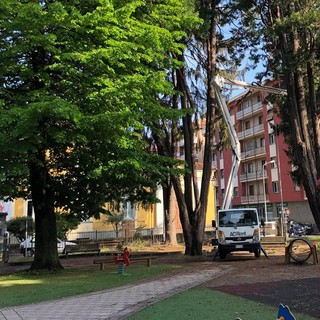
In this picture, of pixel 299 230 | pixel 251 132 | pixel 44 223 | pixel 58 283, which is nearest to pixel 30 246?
pixel 44 223

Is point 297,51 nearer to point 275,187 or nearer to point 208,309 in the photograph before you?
point 208,309

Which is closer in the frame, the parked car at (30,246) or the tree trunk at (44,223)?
the tree trunk at (44,223)

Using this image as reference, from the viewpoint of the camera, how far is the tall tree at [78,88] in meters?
13.3

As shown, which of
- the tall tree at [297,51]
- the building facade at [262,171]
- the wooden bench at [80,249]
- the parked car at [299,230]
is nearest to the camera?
the tall tree at [297,51]

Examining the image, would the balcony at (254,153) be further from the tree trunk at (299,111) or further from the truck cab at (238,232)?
the truck cab at (238,232)

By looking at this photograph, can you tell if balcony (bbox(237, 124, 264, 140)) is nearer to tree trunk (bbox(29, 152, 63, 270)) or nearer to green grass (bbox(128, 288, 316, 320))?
tree trunk (bbox(29, 152, 63, 270))

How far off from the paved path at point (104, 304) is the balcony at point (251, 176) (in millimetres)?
57004

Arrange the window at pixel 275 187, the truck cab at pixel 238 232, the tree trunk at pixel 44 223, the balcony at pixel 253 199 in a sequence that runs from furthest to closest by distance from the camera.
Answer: the balcony at pixel 253 199, the window at pixel 275 187, the truck cab at pixel 238 232, the tree trunk at pixel 44 223

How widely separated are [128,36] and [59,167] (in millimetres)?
5778

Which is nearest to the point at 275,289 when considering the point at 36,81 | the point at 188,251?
the point at 36,81

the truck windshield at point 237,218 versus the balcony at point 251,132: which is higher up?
the balcony at point 251,132

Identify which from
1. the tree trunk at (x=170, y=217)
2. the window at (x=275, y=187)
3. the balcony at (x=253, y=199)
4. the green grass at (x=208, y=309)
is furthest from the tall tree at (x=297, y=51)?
the balcony at (x=253, y=199)

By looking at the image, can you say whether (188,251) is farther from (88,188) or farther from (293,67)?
(293,67)

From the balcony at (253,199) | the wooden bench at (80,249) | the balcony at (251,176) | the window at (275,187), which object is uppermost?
the balcony at (251,176)
